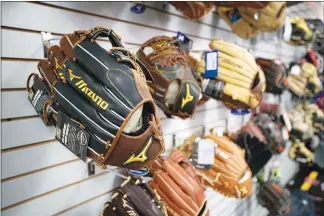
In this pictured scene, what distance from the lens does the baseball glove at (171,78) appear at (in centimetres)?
128

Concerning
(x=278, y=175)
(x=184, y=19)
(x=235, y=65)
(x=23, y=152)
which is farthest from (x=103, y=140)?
(x=278, y=175)

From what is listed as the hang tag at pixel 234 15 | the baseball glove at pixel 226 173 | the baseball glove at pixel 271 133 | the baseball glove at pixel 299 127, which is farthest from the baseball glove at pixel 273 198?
the hang tag at pixel 234 15

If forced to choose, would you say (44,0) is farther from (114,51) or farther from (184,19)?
(184,19)

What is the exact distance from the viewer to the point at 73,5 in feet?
3.90

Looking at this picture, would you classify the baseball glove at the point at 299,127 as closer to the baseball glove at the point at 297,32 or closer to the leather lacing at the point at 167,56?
the baseball glove at the point at 297,32

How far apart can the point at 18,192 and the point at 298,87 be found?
267cm

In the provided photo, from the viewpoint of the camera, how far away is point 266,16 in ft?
6.82

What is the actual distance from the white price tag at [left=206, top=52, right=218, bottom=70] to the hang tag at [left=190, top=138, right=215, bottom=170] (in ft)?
1.22

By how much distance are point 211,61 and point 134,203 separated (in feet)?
2.61

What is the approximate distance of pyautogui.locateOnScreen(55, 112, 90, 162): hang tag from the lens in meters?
0.79

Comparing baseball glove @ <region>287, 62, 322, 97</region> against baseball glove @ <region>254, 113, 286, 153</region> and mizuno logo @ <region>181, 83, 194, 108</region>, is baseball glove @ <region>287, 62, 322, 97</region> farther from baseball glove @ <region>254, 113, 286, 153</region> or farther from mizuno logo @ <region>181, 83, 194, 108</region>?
mizuno logo @ <region>181, 83, 194, 108</region>

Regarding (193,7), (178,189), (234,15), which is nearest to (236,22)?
(234,15)

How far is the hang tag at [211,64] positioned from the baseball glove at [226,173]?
346mm

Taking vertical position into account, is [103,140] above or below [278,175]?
above
